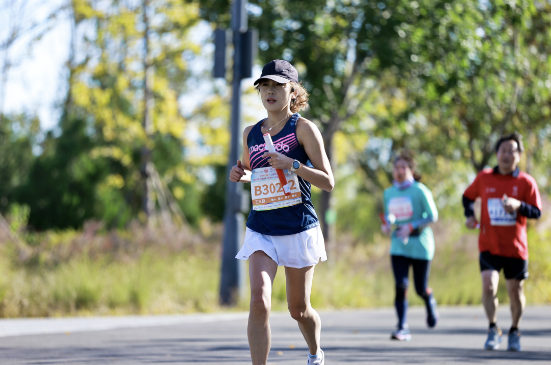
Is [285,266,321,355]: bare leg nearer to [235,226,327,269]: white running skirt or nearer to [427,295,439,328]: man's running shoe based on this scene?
[235,226,327,269]: white running skirt

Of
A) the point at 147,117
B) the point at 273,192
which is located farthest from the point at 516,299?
the point at 147,117

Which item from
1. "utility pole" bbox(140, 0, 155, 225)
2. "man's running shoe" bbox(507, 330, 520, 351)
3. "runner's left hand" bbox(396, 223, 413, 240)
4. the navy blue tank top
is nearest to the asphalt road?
"man's running shoe" bbox(507, 330, 520, 351)

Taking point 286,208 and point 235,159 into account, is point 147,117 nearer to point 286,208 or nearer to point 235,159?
point 235,159

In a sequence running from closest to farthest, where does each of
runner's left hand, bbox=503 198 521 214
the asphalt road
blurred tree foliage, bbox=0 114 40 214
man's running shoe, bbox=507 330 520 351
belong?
1. the asphalt road
2. runner's left hand, bbox=503 198 521 214
3. man's running shoe, bbox=507 330 520 351
4. blurred tree foliage, bbox=0 114 40 214

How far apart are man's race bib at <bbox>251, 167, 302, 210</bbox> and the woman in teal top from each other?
151 inches

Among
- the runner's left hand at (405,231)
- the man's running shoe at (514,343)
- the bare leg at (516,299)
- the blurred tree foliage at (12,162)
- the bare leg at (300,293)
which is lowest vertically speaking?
the man's running shoe at (514,343)

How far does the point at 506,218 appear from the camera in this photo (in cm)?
754

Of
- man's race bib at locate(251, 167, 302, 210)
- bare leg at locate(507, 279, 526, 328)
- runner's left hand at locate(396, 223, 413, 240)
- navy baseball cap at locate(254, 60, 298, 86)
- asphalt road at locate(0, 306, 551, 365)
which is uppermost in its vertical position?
navy baseball cap at locate(254, 60, 298, 86)

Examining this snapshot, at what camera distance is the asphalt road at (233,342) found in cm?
681

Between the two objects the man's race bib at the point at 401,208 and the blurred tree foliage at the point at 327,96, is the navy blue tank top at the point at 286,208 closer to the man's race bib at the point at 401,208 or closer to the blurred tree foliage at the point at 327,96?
the man's race bib at the point at 401,208

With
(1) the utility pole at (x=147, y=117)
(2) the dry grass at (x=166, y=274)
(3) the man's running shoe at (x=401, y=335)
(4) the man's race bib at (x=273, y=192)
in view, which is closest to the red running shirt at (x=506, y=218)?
(3) the man's running shoe at (x=401, y=335)

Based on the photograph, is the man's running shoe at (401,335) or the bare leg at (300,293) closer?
the bare leg at (300,293)

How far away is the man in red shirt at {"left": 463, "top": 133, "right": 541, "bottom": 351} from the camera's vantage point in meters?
7.55

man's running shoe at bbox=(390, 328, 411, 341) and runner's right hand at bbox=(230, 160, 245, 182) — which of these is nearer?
runner's right hand at bbox=(230, 160, 245, 182)
